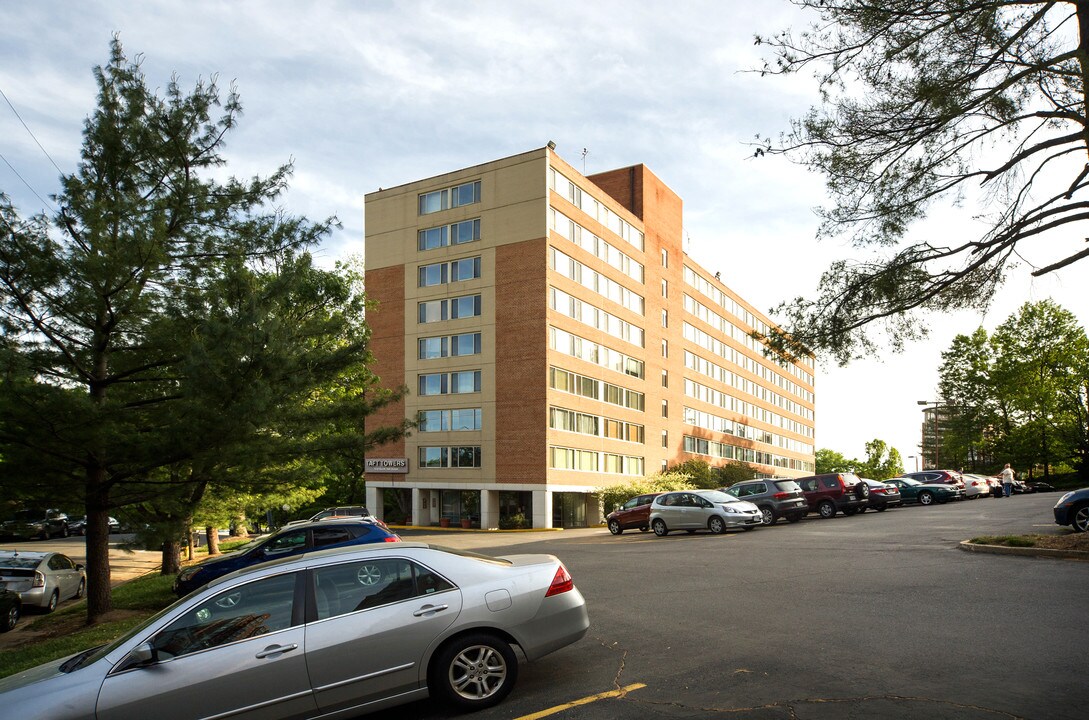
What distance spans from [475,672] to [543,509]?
132ft

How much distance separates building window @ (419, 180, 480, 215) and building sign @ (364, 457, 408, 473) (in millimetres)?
16957

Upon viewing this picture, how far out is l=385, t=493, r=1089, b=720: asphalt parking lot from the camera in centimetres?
594

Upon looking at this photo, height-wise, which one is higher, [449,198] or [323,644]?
[449,198]

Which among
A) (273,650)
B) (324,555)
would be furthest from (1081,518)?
(273,650)

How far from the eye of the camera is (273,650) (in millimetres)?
5824

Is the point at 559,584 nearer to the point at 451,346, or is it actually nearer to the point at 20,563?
the point at 20,563

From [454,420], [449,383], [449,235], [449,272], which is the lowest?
[454,420]

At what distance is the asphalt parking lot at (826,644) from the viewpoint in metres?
5.94

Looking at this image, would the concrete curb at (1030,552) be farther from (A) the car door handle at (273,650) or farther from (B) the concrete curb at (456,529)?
(B) the concrete curb at (456,529)

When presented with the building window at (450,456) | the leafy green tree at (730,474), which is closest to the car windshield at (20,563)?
the building window at (450,456)

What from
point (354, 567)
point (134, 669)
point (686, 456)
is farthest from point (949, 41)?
point (686, 456)

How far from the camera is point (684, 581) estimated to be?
42.3 feet

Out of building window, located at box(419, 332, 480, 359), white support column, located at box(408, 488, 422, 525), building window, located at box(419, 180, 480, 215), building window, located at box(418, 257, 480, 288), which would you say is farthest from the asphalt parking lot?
building window, located at box(419, 180, 480, 215)

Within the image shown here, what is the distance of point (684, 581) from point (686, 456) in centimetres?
5628
